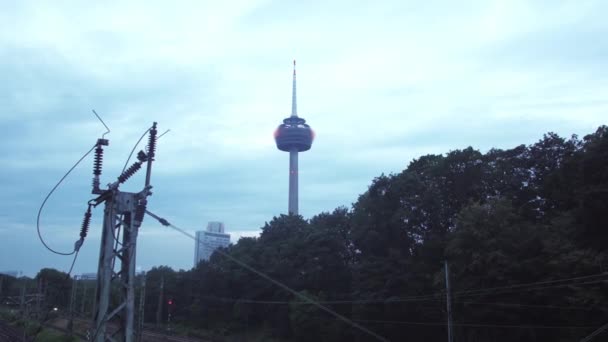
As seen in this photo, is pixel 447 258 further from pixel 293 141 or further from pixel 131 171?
pixel 293 141

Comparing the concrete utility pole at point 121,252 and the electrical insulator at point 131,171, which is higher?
the electrical insulator at point 131,171

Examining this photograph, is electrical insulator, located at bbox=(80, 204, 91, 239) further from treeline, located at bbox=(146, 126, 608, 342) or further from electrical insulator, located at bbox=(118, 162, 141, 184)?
treeline, located at bbox=(146, 126, 608, 342)

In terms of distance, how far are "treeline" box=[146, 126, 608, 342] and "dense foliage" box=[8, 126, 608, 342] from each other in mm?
88

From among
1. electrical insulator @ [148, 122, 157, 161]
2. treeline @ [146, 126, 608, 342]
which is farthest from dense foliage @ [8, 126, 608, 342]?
electrical insulator @ [148, 122, 157, 161]

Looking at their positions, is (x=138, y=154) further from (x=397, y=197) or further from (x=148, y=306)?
(x=148, y=306)

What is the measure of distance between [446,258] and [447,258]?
18.8 inches

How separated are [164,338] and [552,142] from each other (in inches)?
1370

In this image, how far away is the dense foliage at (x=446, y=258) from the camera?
2877 cm

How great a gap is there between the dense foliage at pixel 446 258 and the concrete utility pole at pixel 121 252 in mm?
22676

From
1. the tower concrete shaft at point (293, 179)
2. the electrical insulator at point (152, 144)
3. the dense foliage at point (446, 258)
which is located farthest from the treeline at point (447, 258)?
the tower concrete shaft at point (293, 179)

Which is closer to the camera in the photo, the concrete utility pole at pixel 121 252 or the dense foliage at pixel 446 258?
the concrete utility pole at pixel 121 252

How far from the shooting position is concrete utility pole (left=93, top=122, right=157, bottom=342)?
10.1 metres

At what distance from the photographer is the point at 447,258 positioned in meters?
37.8

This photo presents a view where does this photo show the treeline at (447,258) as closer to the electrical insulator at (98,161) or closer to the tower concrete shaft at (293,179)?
the electrical insulator at (98,161)
